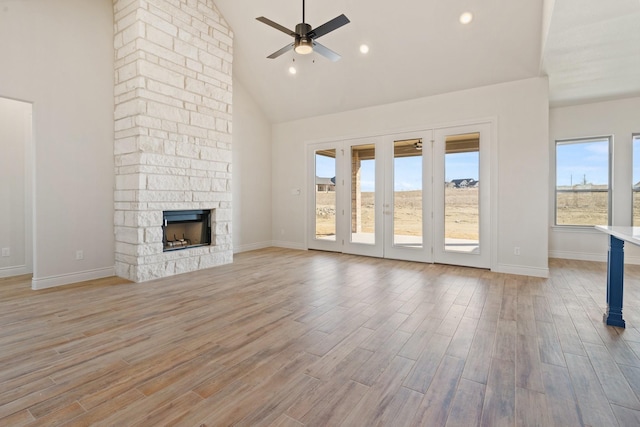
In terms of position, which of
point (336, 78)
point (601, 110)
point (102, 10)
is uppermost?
point (102, 10)

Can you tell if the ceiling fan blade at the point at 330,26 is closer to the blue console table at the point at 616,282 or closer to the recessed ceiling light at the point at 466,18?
the recessed ceiling light at the point at 466,18

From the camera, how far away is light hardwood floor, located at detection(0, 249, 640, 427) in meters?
1.71

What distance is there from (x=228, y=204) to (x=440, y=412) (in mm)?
4797

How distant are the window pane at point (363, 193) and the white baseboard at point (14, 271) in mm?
5657

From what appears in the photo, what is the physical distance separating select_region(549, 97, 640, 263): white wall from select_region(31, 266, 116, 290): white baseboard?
8.37 metres

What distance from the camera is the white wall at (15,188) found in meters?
4.57

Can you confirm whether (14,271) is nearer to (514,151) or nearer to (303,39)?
(303,39)

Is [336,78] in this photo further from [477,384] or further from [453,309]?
[477,384]

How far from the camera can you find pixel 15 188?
467 cm

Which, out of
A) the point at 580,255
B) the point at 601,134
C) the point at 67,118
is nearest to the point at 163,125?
the point at 67,118

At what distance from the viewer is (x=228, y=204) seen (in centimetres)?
566

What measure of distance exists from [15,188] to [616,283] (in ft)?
25.5

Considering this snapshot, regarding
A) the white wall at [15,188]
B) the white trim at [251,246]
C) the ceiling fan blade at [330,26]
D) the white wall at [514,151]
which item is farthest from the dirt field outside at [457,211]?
the white wall at [15,188]

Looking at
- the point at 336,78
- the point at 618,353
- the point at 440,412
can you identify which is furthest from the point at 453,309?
the point at 336,78
